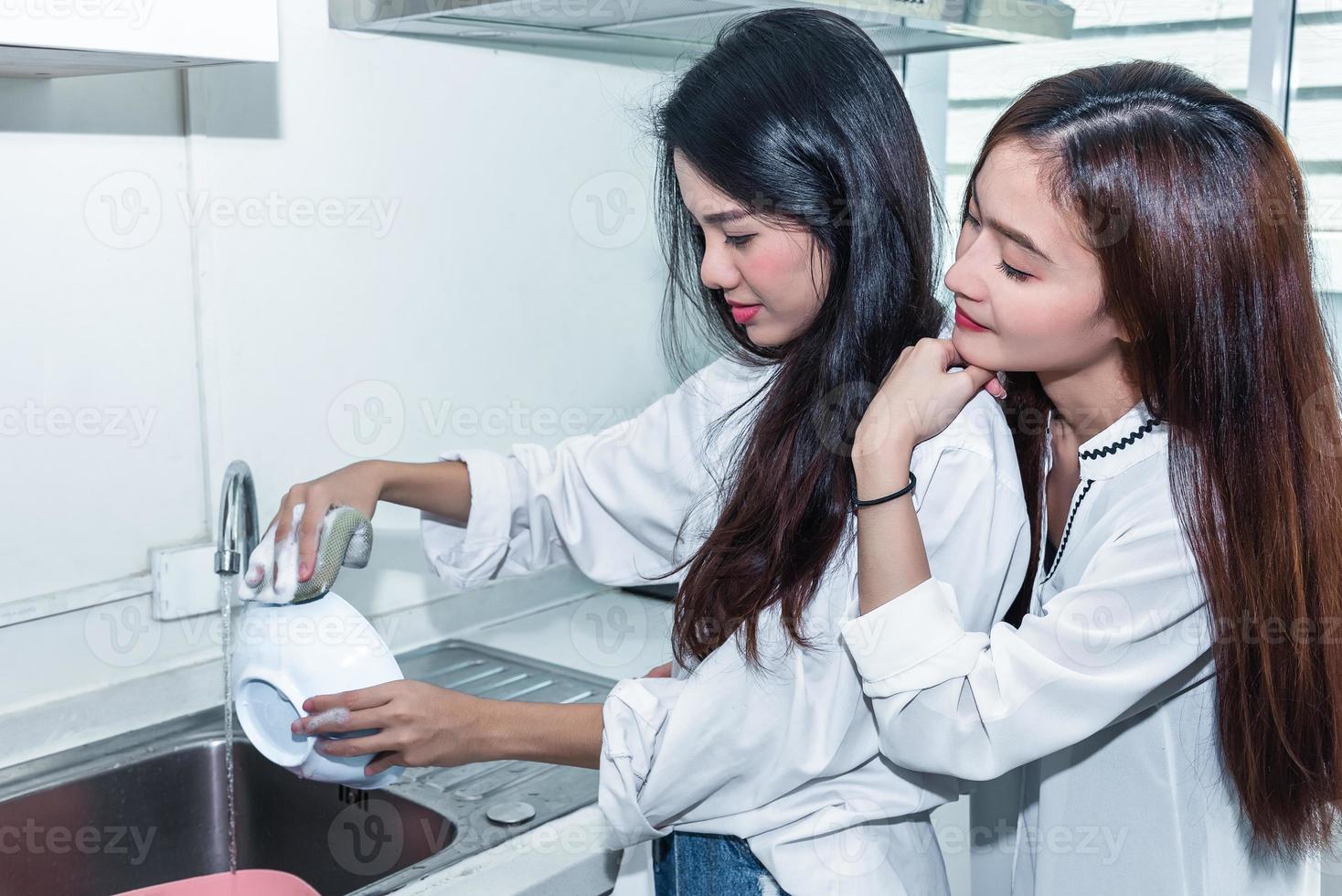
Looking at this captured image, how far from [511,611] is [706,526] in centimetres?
66

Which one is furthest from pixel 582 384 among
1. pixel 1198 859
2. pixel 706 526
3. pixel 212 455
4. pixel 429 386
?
pixel 1198 859

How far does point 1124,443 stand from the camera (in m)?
0.95

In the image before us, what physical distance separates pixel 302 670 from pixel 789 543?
39 cm

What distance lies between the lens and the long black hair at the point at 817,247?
3.15 ft

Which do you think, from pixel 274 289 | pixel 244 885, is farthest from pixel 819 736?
pixel 274 289

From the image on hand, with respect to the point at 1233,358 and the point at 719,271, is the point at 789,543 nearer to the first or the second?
the point at 719,271

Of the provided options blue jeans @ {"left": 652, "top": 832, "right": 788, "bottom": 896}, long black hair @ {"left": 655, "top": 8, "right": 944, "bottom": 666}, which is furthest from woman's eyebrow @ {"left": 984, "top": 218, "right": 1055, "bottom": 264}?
blue jeans @ {"left": 652, "top": 832, "right": 788, "bottom": 896}

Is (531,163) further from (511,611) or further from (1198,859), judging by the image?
(1198,859)

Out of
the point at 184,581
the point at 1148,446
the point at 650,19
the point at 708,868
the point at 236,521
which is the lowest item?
the point at 708,868

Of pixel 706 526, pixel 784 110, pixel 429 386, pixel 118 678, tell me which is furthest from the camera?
pixel 429 386

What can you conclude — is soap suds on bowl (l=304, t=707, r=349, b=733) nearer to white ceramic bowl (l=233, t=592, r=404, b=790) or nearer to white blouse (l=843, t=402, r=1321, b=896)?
white ceramic bowl (l=233, t=592, r=404, b=790)

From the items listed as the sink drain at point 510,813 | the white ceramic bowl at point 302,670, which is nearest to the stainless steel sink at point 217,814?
the sink drain at point 510,813

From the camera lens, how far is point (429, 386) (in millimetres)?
1575

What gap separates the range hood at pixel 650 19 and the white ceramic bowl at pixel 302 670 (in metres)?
0.65
